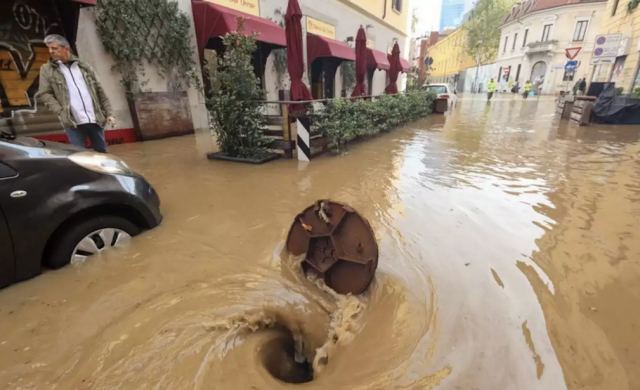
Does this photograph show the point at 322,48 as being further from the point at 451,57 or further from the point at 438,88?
the point at 451,57

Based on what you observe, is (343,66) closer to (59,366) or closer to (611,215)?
(611,215)

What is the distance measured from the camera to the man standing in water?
12.1ft

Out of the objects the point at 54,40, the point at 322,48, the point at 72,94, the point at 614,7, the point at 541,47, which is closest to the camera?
the point at 54,40

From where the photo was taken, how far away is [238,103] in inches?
235

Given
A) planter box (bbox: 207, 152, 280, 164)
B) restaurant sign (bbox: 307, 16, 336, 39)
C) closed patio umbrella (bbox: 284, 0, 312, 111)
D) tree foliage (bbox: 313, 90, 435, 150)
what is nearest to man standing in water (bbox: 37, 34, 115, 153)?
planter box (bbox: 207, 152, 280, 164)

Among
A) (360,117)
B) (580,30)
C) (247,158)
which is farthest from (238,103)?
(580,30)

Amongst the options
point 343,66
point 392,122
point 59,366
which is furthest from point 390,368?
point 343,66

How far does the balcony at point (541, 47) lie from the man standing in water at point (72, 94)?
42785 mm

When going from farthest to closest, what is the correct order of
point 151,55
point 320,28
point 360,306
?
point 320,28 < point 151,55 < point 360,306

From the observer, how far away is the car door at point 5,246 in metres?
2.04

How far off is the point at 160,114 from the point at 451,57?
216 ft

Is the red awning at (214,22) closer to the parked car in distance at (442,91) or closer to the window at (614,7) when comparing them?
the parked car in distance at (442,91)

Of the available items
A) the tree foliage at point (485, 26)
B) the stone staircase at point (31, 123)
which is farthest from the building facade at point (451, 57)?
the stone staircase at point (31, 123)

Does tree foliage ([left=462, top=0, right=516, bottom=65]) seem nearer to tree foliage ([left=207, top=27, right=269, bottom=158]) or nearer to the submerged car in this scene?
tree foliage ([left=207, top=27, right=269, bottom=158])
